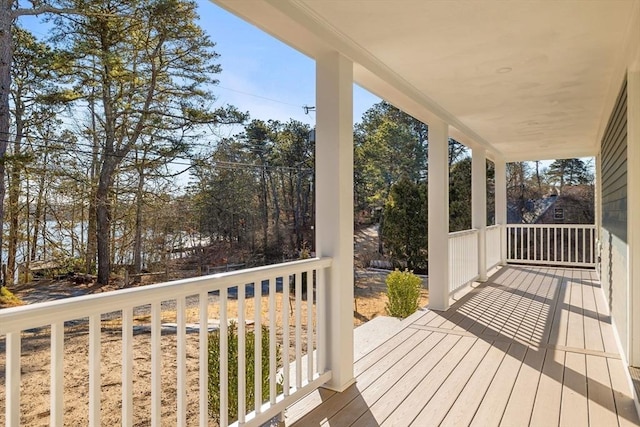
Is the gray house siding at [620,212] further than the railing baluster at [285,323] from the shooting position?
Yes

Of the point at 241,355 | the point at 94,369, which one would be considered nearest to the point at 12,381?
the point at 94,369

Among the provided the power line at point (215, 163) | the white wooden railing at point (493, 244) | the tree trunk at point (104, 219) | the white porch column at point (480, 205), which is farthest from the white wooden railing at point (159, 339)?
the white wooden railing at point (493, 244)

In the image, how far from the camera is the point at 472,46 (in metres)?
2.81

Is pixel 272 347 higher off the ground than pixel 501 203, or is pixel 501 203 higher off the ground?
pixel 501 203

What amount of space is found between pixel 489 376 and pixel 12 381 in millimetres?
2783

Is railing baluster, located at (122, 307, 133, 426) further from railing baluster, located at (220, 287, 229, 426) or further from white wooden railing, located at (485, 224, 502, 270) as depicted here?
white wooden railing, located at (485, 224, 502, 270)

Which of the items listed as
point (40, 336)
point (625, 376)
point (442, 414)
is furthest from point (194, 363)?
point (625, 376)

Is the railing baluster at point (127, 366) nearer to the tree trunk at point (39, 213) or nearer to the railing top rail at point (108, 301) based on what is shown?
the railing top rail at point (108, 301)

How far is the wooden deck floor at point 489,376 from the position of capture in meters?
2.33

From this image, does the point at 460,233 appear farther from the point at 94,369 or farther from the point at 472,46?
the point at 94,369

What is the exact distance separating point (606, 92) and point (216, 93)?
4380 mm

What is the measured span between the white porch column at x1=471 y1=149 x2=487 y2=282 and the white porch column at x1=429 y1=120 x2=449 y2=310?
2027mm

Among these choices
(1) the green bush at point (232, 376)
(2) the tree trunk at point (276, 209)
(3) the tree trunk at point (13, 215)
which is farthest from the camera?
(2) the tree trunk at point (276, 209)

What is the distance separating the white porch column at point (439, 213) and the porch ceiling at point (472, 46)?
11.2 inches
